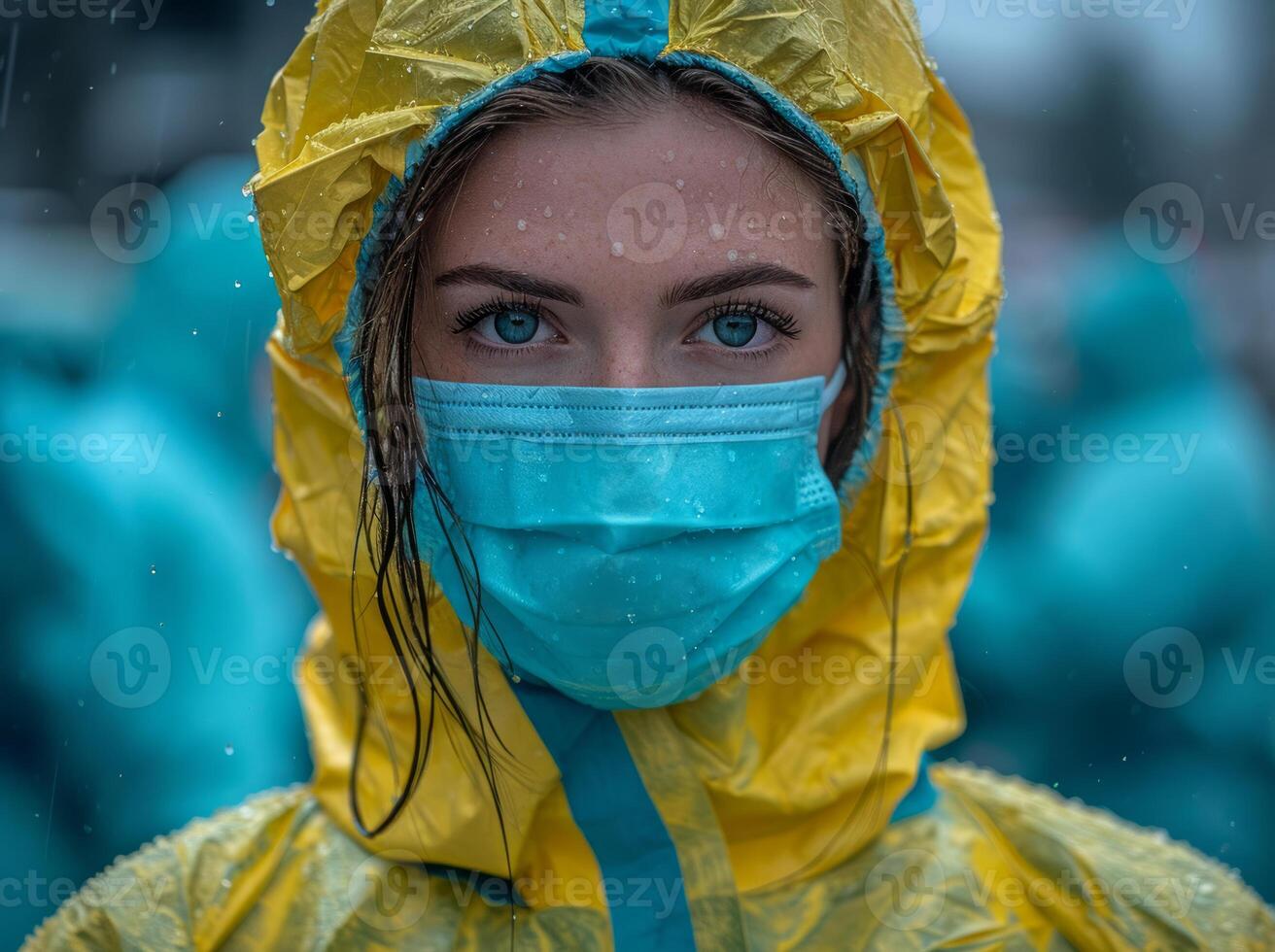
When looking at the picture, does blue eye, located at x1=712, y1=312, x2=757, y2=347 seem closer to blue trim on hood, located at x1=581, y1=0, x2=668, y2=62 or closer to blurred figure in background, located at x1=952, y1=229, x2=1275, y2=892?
blue trim on hood, located at x1=581, y1=0, x2=668, y2=62

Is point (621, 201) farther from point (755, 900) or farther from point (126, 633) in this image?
point (126, 633)

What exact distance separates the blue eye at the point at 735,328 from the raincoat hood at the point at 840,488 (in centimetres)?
28

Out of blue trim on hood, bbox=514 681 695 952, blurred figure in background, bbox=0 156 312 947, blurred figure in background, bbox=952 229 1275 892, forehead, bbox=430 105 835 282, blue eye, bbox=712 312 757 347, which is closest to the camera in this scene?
forehead, bbox=430 105 835 282

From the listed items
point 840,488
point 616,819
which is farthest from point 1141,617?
point 616,819

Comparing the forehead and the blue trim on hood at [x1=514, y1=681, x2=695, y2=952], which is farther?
the blue trim on hood at [x1=514, y1=681, x2=695, y2=952]

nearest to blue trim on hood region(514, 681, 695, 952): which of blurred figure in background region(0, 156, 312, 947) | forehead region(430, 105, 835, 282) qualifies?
forehead region(430, 105, 835, 282)

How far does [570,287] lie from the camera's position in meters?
1.67

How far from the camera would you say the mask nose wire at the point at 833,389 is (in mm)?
1894

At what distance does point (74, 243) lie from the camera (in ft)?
15.0

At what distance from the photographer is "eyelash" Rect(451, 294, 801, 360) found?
1710 millimetres

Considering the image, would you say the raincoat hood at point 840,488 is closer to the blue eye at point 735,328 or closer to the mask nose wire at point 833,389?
the mask nose wire at point 833,389

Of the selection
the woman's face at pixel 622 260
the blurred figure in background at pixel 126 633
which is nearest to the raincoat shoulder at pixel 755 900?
the woman's face at pixel 622 260

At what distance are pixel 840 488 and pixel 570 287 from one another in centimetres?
65

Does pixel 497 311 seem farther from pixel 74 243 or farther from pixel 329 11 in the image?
pixel 74 243
